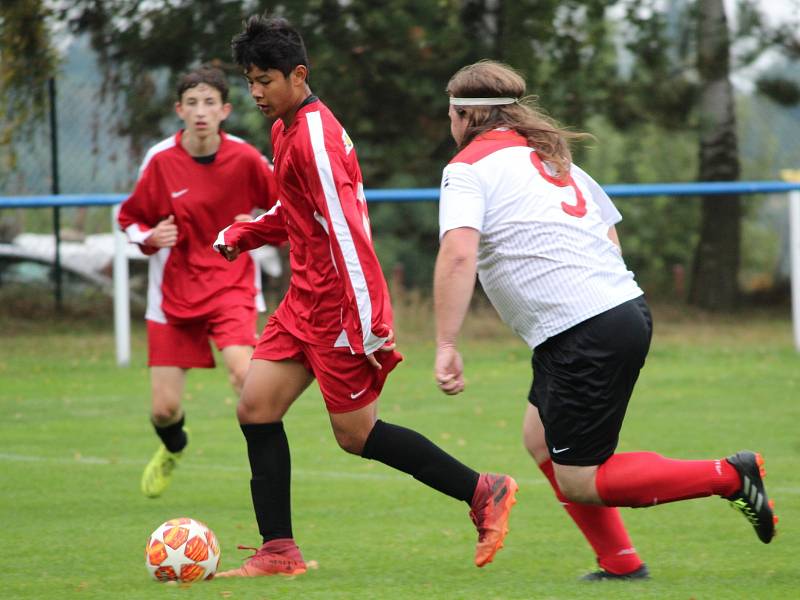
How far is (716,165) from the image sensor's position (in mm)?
18312

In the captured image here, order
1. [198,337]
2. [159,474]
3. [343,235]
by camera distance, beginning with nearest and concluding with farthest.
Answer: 1. [343,235]
2. [159,474]
3. [198,337]

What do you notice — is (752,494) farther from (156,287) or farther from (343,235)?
(156,287)

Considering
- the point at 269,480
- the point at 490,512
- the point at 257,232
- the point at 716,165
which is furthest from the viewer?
the point at 716,165

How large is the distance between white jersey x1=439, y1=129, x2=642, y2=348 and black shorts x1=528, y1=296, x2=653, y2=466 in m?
0.06

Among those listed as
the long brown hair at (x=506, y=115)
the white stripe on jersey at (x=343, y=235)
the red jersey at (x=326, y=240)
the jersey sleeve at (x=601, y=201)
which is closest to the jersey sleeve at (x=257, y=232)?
the red jersey at (x=326, y=240)

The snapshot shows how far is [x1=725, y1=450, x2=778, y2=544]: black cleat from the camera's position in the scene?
16.0ft

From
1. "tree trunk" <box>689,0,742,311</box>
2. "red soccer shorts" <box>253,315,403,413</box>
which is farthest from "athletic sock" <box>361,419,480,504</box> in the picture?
"tree trunk" <box>689,0,742,311</box>

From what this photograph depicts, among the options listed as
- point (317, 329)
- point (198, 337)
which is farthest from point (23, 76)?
point (317, 329)

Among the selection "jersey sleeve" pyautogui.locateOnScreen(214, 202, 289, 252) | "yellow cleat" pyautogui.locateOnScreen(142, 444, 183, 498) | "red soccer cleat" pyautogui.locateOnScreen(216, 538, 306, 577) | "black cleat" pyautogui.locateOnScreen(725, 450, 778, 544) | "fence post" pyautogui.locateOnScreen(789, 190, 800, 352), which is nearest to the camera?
"black cleat" pyautogui.locateOnScreen(725, 450, 778, 544)

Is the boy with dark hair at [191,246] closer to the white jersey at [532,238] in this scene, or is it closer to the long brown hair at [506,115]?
the long brown hair at [506,115]

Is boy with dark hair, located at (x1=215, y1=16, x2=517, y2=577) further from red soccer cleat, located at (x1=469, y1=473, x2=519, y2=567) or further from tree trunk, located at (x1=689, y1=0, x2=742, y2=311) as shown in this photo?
tree trunk, located at (x1=689, y1=0, x2=742, y2=311)

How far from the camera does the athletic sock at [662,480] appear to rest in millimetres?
4836

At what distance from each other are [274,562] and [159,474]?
223 centimetres

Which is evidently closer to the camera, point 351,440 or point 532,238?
point 532,238
